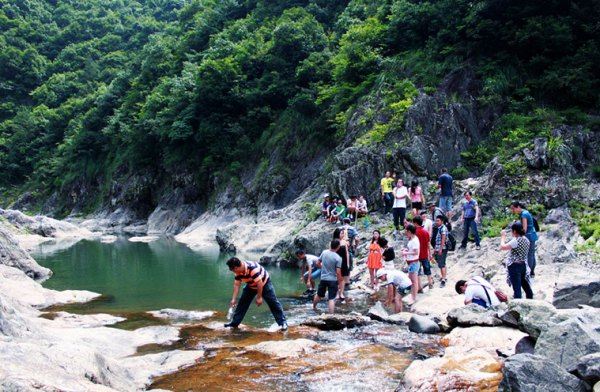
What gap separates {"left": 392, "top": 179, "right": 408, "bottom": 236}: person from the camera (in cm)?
1728

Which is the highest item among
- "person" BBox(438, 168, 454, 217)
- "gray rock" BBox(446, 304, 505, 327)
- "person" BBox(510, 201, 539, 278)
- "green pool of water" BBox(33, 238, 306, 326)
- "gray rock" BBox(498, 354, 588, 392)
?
"person" BBox(438, 168, 454, 217)

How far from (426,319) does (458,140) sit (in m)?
14.9

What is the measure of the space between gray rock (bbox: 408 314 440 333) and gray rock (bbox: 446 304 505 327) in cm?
31

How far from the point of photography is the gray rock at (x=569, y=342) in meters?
5.77

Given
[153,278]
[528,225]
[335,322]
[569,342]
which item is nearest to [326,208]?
[153,278]

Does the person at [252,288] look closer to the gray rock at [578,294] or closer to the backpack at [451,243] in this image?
the gray rock at [578,294]

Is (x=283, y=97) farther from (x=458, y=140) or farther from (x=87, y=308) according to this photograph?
(x=87, y=308)

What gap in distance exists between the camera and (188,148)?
46.8 m

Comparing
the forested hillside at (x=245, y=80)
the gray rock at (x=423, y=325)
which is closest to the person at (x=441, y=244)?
the gray rock at (x=423, y=325)

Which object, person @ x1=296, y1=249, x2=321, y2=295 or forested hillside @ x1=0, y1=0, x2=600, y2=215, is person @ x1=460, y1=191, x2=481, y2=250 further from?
forested hillside @ x1=0, y1=0, x2=600, y2=215

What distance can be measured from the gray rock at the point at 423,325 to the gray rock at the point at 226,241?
54.7ft

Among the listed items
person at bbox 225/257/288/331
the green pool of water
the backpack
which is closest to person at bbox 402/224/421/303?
the backpack

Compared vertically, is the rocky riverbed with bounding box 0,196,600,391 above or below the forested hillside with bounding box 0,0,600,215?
below

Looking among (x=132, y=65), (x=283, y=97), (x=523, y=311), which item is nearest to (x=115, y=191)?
(x=132, y=65)
